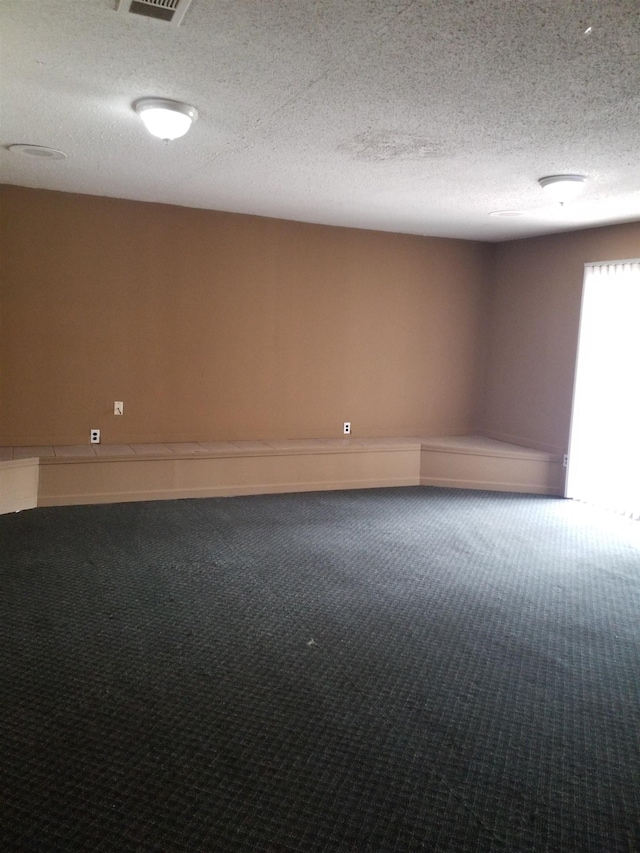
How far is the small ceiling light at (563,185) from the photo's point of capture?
409cm

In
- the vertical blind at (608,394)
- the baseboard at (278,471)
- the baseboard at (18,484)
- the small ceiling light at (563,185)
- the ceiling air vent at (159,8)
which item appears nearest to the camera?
the ceiling air vent at (159,8)

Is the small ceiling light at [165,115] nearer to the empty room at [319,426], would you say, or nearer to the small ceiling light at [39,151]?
the empty room at [319,426]

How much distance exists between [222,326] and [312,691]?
3.86 metres

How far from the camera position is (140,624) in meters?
3.15

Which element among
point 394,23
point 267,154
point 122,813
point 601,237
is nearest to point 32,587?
point 122,813

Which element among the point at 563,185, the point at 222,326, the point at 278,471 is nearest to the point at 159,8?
→ the point at 563,185

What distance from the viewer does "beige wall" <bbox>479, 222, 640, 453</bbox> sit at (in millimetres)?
5961

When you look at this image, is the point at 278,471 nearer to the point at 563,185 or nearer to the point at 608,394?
the point at 608,394

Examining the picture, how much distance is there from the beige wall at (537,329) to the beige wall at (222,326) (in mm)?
238

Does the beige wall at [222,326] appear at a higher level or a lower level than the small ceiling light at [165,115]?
lower

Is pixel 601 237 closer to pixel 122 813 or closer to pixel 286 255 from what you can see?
Answer: pixel 286 255

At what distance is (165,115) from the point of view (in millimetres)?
3078

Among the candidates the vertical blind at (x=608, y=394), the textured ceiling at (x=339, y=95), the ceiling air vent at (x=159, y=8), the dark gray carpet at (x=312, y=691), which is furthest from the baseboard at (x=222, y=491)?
the ceiling air vent at (x=159, y=8)

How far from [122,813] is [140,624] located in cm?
125
